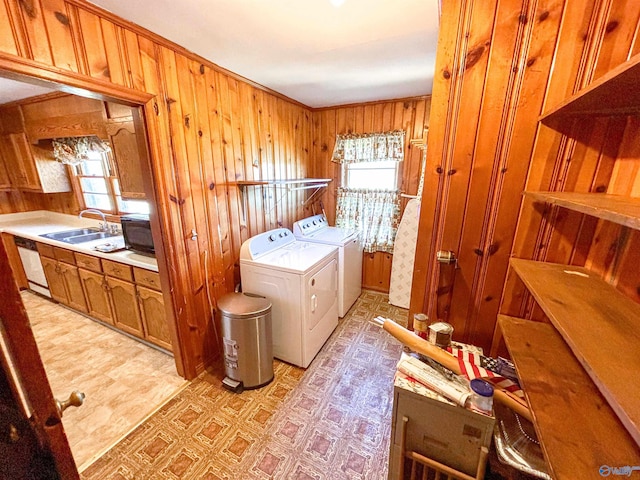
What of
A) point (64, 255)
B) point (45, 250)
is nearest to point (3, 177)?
point (45, 250)

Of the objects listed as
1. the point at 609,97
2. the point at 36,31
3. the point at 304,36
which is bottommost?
the point at 609,97

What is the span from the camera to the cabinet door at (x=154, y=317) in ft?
7.33

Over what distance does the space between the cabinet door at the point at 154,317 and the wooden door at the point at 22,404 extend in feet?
5.86

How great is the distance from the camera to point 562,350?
91 cm

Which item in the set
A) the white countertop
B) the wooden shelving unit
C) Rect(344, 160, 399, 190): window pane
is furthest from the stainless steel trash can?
Rect(344, 160, 399, 190): window pane

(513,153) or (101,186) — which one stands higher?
(513,153)

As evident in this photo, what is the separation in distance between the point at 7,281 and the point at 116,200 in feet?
11.3

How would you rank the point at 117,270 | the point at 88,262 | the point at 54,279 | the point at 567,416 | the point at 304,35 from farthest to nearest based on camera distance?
the point at 54,279 → the point at 88,262 → the point at 117,270 → the point at 304,35 → the point at 567,416

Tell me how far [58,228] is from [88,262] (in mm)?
1408

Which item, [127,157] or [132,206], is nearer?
[127,157]

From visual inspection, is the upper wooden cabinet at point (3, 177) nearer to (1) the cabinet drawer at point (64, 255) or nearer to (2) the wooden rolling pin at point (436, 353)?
(1) the cabinet drawer at point (64, 255)

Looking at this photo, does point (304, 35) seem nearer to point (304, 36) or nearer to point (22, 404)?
point (304, 36)

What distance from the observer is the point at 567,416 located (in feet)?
2.09

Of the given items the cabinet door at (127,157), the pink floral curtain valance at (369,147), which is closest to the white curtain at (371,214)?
the pink floral curtain valance at (369,147)
